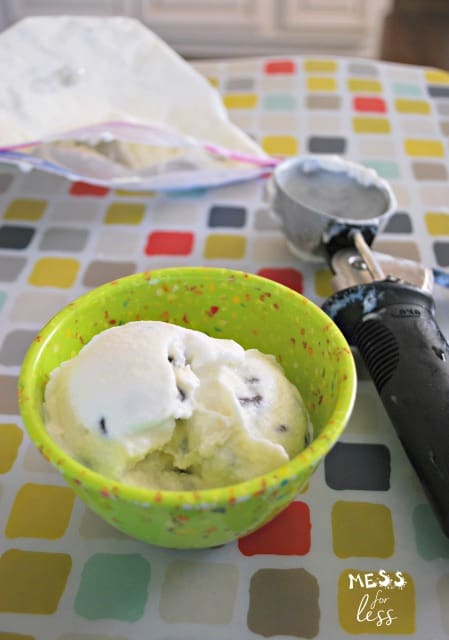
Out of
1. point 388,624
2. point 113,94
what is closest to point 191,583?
point 388,624

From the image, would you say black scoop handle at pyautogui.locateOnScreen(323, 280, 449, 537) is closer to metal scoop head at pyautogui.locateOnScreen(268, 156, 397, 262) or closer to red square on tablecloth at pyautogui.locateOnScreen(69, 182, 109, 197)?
metal scoop head at pyautogui.locateOnScreen(268, 156, 397, 262)

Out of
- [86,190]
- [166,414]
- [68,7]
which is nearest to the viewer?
[166,414]

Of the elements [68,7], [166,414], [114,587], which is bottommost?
[68,7]

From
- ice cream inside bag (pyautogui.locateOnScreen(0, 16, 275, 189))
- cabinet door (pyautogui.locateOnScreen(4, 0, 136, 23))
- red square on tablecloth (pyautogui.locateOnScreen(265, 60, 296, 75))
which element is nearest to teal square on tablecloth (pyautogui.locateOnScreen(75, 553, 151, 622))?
ice cream inside bag (pyautogui.locateOnScreen(0, 16, 275, 189))

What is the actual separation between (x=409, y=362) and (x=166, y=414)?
22cm

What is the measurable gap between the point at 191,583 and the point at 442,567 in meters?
0.18

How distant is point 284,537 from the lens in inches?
20.4

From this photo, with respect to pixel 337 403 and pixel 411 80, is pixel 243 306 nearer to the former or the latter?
pixel 337 403

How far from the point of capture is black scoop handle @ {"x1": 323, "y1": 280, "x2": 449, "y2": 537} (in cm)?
51

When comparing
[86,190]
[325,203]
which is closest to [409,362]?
[325,203]

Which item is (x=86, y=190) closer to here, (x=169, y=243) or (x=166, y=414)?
(x=169, y=243)

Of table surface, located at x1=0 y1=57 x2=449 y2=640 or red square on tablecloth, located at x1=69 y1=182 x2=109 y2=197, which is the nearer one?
table surface, located at x1=0 y1=57 x2=449 y2=640

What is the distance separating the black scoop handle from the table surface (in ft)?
0.12

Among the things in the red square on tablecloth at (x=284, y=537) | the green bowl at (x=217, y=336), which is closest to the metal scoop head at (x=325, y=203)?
the green bowl at (x=217, y=336)
